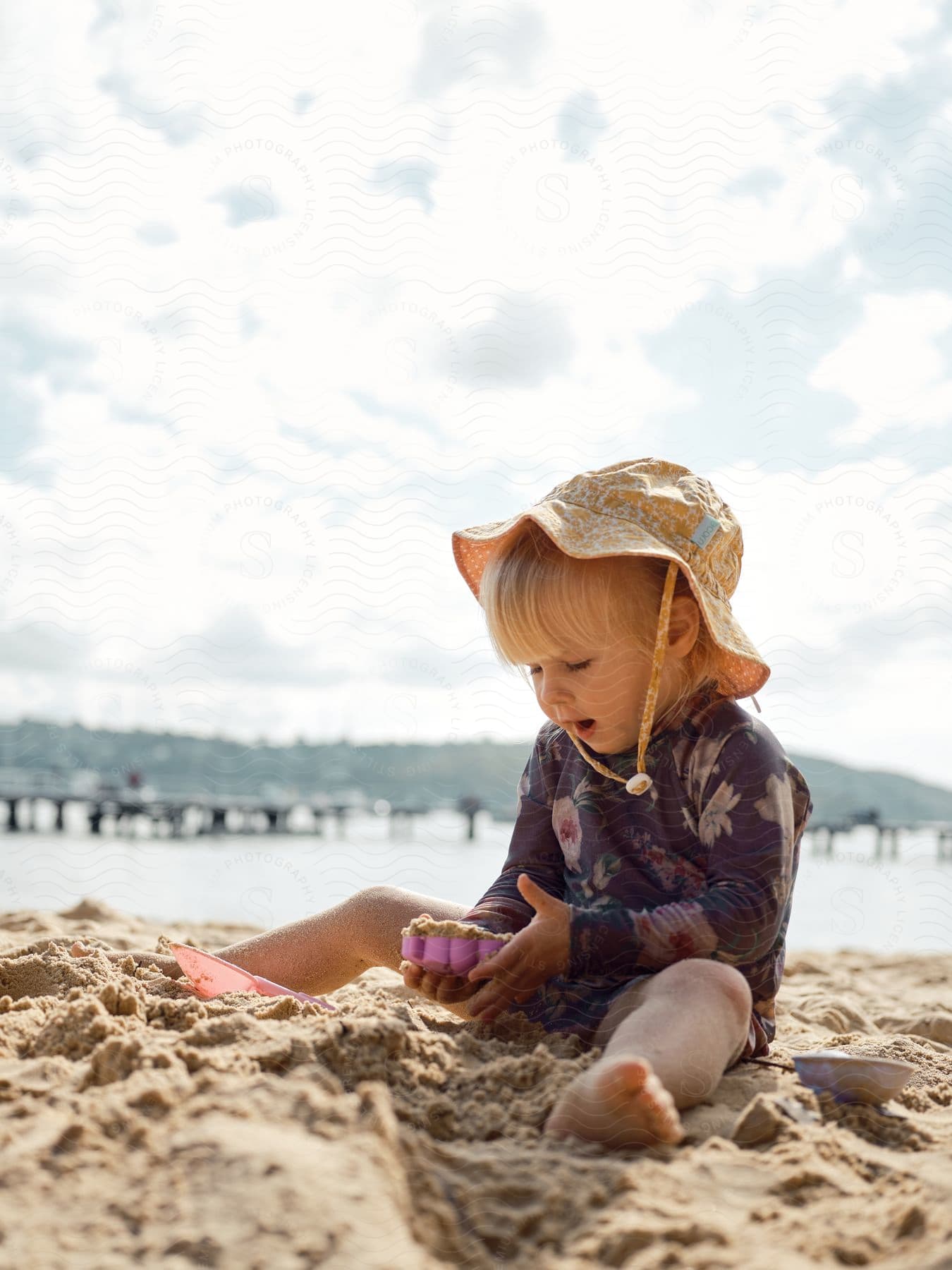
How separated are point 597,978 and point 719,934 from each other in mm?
242

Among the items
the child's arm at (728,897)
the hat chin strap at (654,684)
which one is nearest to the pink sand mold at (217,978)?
the child's arm at (728,897)

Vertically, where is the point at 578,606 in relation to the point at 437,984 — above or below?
above

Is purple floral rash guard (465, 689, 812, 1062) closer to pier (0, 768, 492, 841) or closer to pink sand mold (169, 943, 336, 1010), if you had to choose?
pink sand mold (169, 943, 336, 1010)

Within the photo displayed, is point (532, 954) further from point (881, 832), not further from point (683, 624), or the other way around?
point (881, 832)

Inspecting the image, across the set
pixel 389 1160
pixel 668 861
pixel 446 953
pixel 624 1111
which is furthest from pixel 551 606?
pixel 389 1160

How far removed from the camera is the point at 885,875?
41.2 feet

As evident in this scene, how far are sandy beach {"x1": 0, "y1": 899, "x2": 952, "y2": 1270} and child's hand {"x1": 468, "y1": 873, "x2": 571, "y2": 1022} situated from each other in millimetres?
103

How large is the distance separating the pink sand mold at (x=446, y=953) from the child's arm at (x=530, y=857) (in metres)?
0.20

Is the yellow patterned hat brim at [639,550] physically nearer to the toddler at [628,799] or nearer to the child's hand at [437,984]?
the toddler at [628,799]

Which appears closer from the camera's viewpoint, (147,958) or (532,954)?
(532,954)

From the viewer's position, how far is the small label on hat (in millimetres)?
1851

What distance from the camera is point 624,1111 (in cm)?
115

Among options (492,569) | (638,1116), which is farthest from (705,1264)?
(492,569)

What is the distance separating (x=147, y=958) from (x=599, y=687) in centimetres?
105
